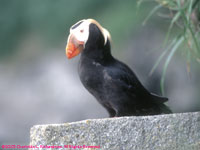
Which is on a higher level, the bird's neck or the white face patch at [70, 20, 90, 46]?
the white face patch at [70, 20, 90, 46]

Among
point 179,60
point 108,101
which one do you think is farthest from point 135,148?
point 179,60

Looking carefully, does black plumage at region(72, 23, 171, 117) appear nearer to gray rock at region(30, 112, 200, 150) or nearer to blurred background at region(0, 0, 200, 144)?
gray rock at region(30, 112, 200, 150)

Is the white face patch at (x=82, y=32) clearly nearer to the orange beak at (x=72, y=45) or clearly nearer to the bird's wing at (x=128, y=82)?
the orange beak at (x=72, y=45)

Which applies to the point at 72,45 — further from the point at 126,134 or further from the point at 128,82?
the point at 126,134

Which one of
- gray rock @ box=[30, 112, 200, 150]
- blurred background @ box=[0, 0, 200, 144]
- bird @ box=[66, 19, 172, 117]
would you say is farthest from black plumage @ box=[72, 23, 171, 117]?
blurred background @ box=[0, 0, 200, 144]

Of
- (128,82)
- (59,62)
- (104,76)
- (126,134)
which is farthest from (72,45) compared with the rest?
(59,62)

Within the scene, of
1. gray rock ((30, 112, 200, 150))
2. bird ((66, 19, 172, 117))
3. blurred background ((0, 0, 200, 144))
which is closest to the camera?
gray rock ((30, 112, 200, 150))

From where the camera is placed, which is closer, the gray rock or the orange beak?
the gray rock

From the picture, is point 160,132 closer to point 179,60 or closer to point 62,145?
point 62,145

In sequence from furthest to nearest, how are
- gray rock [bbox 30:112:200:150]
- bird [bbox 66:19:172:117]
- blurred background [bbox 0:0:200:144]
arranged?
blurred background [bbox 0:0:200:144] → bird [bbox 66:19:172:117] → gray rock [bbox 30:112:200:150]

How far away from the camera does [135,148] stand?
1.82 meters

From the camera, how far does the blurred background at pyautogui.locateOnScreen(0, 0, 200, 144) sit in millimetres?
4660

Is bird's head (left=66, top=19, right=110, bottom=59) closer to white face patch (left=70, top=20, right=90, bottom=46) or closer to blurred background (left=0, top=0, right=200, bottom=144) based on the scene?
white face patch (left=70, top=20, right=90, bottom=46)

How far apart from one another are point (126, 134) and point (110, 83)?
1.45 feet
